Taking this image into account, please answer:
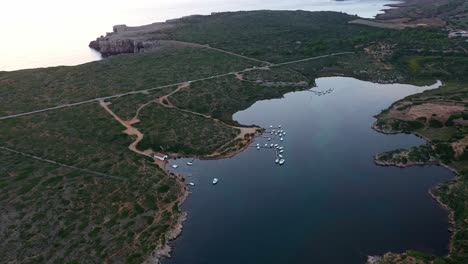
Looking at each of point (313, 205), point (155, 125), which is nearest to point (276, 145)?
point (313, 205)

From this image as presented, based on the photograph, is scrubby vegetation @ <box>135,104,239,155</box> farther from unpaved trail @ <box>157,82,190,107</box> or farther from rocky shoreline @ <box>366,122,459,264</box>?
rocky shoreline @ <box>366,122,459,264</box>

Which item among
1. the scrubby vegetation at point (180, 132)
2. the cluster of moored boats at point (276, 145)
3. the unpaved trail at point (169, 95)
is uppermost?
the unpaved trail at point (169, 95)

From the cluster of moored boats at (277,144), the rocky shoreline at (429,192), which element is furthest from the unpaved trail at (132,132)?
the rocky shoreline at (429,192)

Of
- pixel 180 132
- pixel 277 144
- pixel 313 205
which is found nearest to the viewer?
pixel 313 205

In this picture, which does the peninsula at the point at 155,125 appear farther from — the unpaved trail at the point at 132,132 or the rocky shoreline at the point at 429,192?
the unpaved trail at the point at 132,132

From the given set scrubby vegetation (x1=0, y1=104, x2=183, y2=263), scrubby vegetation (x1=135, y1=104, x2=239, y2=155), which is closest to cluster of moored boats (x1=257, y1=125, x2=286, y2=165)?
scrubby vegetation (x1=135, y1=104, x2=239, y2=155)

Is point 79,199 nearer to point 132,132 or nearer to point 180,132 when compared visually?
point 132,132

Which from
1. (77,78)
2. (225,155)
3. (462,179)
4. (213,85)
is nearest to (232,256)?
(225,155)

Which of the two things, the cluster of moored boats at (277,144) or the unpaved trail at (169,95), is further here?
the unpaved trail at (169,95)

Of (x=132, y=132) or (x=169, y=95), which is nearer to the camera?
(x=132, y=132)

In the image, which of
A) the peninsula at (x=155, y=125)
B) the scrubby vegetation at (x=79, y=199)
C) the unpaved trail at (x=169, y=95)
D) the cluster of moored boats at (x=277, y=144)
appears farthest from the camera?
the unpaved trail at (x=169, y=95)

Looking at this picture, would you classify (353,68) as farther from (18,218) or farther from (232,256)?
(18,218)
